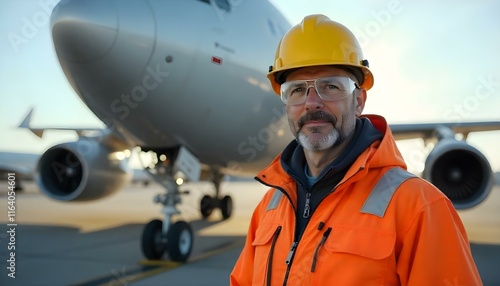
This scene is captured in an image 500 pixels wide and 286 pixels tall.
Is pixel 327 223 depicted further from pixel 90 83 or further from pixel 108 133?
pixel 108 133

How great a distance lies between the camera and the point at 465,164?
5.93 meters

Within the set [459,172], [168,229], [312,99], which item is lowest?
[168,229]

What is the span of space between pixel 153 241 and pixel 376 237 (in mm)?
4401

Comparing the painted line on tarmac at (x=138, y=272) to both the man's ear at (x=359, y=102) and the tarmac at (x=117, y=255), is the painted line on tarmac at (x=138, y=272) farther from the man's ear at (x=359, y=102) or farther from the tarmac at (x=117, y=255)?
the man's ear at (x=359, y=102)

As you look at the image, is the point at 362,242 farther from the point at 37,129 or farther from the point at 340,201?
the point at 37,129

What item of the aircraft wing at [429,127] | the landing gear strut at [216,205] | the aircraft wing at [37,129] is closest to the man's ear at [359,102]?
the aircraft wing at [429,127]

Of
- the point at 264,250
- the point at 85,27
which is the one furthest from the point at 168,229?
the point at 264,250

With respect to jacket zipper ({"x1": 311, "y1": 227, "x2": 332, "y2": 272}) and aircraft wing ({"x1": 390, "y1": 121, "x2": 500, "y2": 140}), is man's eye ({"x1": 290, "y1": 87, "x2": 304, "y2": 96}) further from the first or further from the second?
aircraft wing ({"x1": 390, "y1": 121, "x2": 500, "y2": 140})

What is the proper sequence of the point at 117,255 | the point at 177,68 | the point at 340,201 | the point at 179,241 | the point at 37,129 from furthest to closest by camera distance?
the point at 37,129
the point at 117,255
the point at 179,241
the point at 177,68
the point at 340,201

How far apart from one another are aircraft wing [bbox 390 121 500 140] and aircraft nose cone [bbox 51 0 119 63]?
518 centimetres

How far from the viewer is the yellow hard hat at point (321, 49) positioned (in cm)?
165

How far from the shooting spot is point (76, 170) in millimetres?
6969

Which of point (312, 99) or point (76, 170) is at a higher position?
point (76, 170)

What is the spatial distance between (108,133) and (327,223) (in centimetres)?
633
